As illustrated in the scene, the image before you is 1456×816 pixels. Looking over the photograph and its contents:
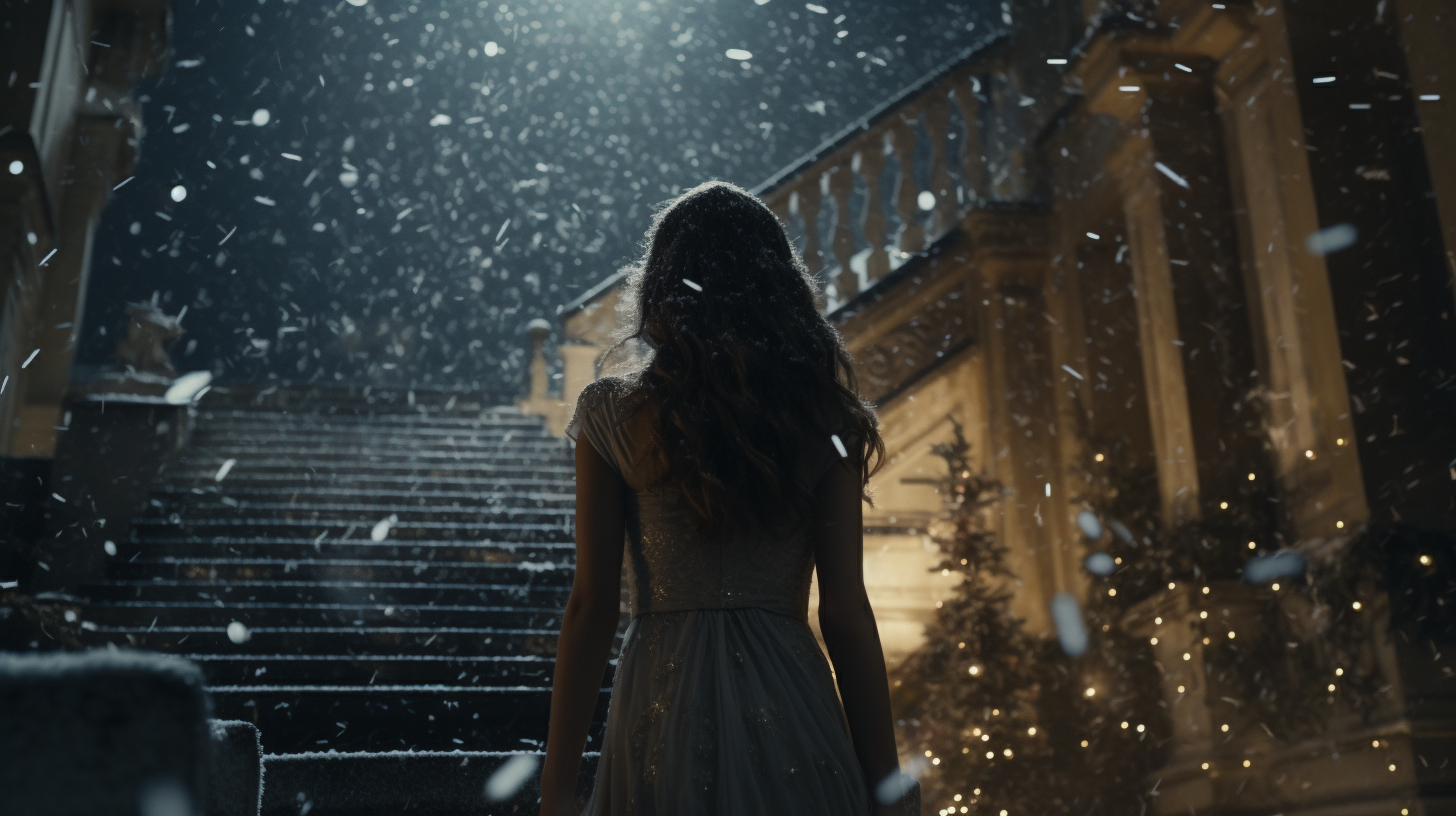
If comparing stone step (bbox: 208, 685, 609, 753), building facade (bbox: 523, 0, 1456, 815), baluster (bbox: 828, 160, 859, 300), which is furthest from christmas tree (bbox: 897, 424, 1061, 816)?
stone step (bbox: 208, 685, 609, 753)

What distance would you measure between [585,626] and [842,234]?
6198mm

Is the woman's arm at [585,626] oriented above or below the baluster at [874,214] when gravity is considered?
below

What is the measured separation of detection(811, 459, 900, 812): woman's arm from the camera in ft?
4.93

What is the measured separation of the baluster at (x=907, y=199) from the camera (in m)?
7.30

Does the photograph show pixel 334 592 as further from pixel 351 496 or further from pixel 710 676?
pixel 710 676

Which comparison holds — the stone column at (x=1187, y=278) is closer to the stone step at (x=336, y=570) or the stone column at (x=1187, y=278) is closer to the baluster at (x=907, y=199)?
the baluster at (x=907, y=199)

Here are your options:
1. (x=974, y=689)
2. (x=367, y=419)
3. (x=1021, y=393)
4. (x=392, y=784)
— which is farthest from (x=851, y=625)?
(x=367, y=419)

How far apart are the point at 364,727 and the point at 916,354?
4355 millimetres

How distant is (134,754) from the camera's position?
0.51 meters

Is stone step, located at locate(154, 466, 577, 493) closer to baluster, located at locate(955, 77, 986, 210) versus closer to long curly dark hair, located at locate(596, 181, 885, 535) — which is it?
baluster, located at locate(955, 77, 986, 210)

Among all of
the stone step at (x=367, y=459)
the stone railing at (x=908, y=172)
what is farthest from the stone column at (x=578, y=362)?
the stone railing at (x=908, y=172)

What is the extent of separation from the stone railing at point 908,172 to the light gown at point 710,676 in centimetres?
581

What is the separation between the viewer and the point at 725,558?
151cm

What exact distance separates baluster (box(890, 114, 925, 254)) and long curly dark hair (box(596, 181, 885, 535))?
5.86 metres
